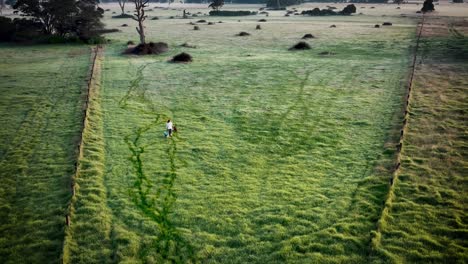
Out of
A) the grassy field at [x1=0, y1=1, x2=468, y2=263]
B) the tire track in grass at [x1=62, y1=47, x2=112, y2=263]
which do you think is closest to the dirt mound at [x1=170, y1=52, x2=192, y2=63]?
the grassy field at [x1=0, y1=1, x2=468, y2=263]

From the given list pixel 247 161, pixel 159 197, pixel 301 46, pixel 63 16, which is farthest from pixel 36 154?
pixel 63 16

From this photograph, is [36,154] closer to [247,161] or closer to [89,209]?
[89,209]

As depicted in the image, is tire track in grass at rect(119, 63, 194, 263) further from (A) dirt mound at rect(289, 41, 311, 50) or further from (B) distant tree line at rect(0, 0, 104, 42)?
(B) distant tree line at rect(0, 0, 104, 42)

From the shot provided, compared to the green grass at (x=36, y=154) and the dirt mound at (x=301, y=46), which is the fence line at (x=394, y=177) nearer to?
the green grass at (x=36, y=154)

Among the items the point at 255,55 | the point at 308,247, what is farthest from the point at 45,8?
the point at 308,247

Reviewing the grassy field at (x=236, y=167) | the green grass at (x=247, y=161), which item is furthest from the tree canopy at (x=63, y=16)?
the green grass at (x=247, y=161)

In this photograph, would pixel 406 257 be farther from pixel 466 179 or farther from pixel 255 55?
pixel 255 55

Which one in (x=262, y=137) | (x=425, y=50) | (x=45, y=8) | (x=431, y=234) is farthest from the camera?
(x=45, y=8)
